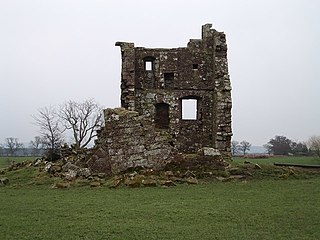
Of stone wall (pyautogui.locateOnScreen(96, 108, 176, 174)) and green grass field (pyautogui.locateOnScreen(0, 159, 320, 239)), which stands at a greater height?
stone wall (pyautogui.locateOnScreen(96, 108, 176, 174))

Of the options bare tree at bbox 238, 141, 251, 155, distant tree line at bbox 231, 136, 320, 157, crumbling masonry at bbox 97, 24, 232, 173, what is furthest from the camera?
bare tree at bbox 238, 141, 251, 155

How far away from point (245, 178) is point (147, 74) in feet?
35.7

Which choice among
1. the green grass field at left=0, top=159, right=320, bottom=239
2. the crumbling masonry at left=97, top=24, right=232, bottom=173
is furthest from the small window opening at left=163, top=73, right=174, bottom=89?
the green grass field at left=0, top=159, right=320, bottom=239

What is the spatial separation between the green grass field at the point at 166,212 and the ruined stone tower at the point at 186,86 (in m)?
10.3

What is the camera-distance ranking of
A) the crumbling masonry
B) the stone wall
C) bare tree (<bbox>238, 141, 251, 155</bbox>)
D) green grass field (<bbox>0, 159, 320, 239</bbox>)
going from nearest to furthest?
Result: green grass field (<bbox>0, 159, 320, 239</bbox>), the stone wall, the crumbling masonry, bare tree (<bbox>238, 141, 251, 155</bbox>)

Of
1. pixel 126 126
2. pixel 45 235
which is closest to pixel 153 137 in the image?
pixel 126 126

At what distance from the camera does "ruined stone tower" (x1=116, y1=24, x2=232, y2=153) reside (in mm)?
24844

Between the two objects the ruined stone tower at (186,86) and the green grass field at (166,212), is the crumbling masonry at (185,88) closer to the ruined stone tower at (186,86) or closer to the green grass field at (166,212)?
the ruined stone tower at (186,86)

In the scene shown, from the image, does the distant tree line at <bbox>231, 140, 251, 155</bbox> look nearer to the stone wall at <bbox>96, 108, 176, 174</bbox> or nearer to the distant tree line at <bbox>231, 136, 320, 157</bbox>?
the distant tree line at <bbox>231, 136, 320, 157</bbox>

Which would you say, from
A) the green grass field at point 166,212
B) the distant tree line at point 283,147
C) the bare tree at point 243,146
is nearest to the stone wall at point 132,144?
the green grass field at point 166,212

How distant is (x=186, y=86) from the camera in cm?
2559

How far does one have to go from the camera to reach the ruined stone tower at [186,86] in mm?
24844

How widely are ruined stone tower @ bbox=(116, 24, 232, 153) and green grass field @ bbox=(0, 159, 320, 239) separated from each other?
1028 centimetres

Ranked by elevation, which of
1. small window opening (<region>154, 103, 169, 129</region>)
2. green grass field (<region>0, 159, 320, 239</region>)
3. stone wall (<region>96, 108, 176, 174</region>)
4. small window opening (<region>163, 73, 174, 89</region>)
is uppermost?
small window opening (<region>163, 73, 174, 89</region>)
